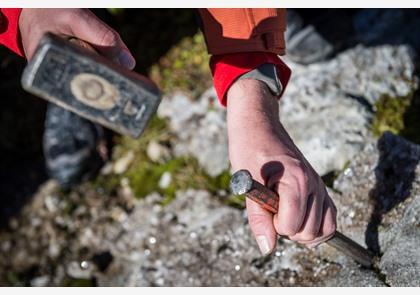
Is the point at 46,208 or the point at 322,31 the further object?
the point at 46,208

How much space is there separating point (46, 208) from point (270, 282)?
173 centimetres

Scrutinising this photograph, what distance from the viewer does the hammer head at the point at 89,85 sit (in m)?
1.64

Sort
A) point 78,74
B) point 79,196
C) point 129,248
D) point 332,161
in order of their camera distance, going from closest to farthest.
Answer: point 78,74, point 332,161, point 129,248, point 79,196

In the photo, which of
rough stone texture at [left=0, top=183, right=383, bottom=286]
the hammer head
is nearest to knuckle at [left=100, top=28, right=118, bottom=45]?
the hammer head

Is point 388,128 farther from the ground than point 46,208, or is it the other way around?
point 388,128

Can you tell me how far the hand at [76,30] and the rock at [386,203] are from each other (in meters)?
1.35

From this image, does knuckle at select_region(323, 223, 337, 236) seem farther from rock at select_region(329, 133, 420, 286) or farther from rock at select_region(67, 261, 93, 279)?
rock at select_region(67, 261, 93, 279)

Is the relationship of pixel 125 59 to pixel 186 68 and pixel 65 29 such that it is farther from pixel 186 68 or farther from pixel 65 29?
pixel 186 68

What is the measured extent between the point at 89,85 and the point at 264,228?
84 cm

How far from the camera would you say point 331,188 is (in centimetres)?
301

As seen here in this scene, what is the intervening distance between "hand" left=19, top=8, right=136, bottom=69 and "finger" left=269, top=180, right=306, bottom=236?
632mm

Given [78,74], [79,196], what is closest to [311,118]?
[79,196]

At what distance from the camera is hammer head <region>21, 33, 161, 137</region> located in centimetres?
164
